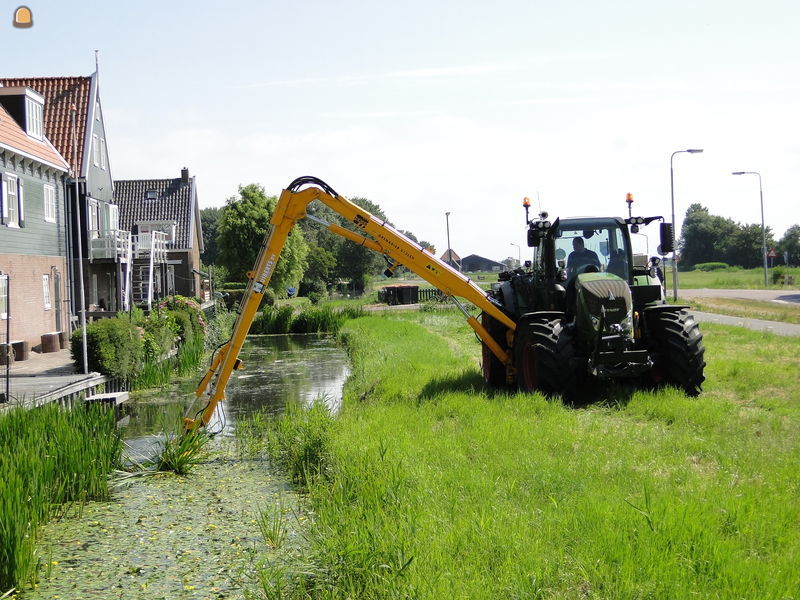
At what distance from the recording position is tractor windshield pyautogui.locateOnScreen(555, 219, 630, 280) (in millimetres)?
13500

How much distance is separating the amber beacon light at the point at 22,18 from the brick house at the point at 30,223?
45.1ft

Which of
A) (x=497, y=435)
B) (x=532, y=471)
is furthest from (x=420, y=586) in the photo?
(x=497, y=435)

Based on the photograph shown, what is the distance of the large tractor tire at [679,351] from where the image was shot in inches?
484

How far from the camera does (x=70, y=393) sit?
1578 cm

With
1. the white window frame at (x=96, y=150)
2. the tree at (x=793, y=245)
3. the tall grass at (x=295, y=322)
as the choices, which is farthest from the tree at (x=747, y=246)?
the white window frame at (x=96, y=150)

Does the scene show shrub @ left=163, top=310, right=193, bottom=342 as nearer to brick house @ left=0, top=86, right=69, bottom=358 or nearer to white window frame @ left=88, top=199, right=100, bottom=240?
brick house @ left=0, top=86, right=69, bottom=358

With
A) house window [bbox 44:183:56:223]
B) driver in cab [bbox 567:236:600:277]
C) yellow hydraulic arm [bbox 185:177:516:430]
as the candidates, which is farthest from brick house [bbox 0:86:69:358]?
driver in cab [bbox 567:236:600:277]

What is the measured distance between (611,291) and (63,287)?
68.1ft

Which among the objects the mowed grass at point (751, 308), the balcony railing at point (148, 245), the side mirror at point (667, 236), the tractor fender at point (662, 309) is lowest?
the mowed grass at point (751, 308)

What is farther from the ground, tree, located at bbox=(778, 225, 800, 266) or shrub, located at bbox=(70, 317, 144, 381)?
tree, located at bbox=(778, 225, 800, 266)

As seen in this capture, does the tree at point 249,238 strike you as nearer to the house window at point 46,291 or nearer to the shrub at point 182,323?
the shrub at point 182,323

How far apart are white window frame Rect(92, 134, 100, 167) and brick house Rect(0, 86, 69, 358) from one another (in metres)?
3.81

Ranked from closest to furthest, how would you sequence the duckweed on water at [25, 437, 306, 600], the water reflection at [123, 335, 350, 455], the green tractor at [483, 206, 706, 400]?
the duckweed on water at [25, 437, 306, 600]
the green tractor at [483, 206, 706, 400]
the water reflection at [123, 335, 350, 455]

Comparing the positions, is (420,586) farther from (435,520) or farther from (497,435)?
(497,435)
